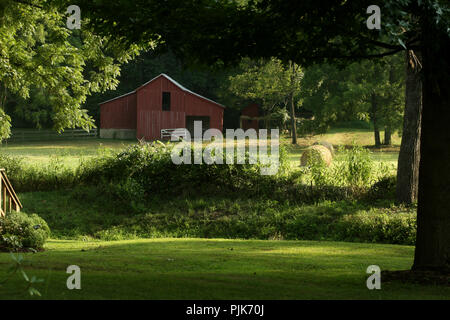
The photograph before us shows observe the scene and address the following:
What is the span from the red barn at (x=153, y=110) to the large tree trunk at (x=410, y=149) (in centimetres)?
3304

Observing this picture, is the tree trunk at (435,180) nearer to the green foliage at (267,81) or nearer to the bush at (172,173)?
the bush at (172,173)

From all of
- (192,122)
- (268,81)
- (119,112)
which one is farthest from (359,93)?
(119,112)

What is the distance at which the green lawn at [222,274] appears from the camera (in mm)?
5805

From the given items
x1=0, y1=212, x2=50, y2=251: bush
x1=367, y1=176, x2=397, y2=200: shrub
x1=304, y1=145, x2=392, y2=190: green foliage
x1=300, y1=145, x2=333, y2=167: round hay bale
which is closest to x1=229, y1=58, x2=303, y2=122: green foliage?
x1=300, y1=145, x2=333, y2=167: round hay bale

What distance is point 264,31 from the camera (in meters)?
7.00

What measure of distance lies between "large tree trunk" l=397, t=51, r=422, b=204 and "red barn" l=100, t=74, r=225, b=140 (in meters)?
33.0

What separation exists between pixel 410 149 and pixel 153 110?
33.9 meters

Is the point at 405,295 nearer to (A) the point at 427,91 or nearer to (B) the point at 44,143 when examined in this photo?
(A) the point at 427,91

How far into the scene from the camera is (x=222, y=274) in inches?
290

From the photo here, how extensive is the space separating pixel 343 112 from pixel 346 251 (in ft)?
108

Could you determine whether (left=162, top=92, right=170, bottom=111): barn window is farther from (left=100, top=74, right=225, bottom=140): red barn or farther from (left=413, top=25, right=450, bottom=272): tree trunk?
(left=413, top=25, right=450, bottom=272): tree trunk

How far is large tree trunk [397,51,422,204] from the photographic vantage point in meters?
16.4

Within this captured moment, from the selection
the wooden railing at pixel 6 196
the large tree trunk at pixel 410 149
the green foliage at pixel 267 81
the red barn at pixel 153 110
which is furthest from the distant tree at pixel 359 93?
the wooden railing at pixel 6 196

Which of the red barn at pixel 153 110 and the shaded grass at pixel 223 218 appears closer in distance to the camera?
the shaded grass at pixel 223 218
